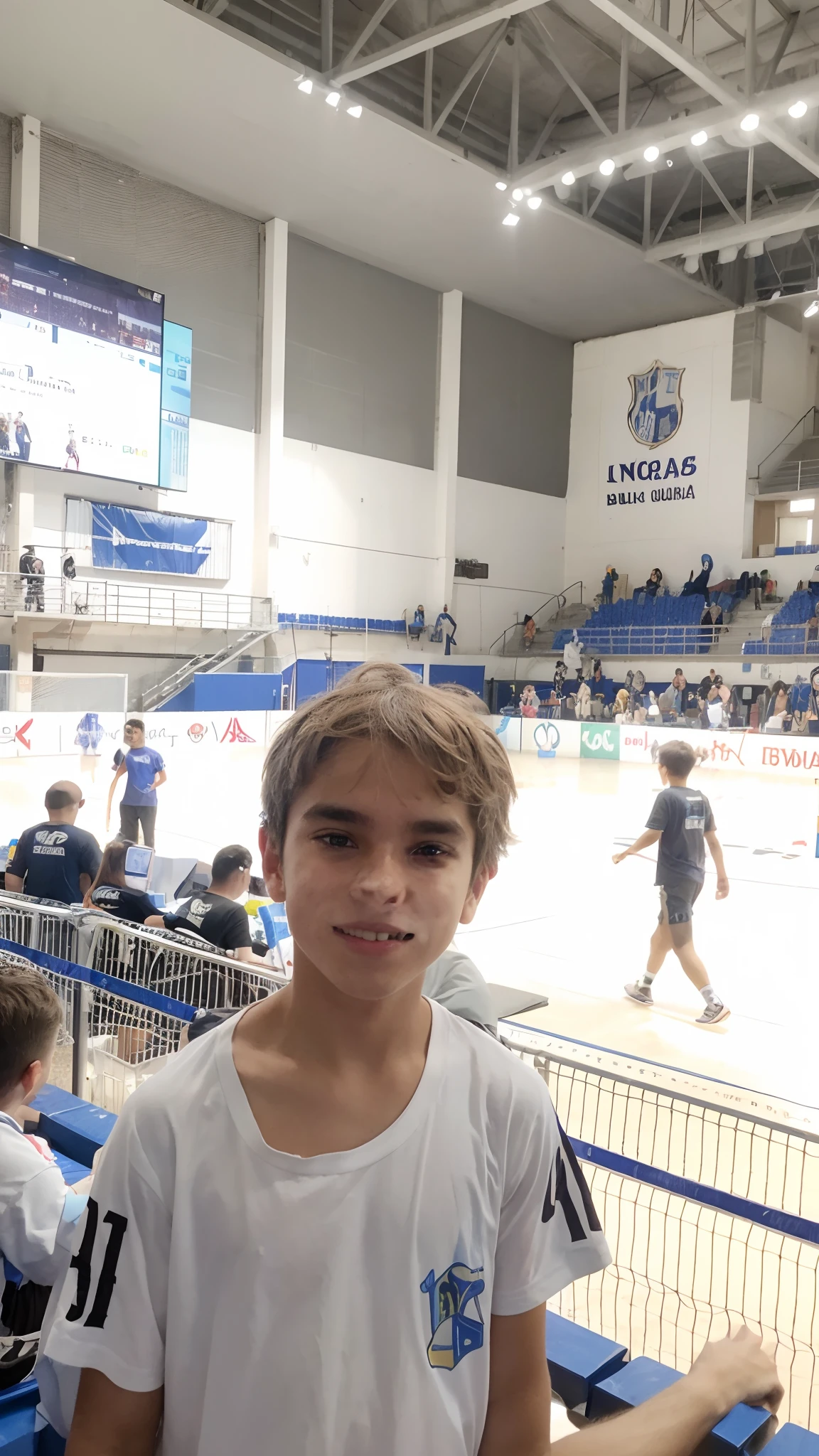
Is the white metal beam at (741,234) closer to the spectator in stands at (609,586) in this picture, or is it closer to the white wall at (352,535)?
the white wall at (352,535)

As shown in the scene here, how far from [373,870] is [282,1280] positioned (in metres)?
0.41

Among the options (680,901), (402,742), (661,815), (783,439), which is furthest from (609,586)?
(402,742)

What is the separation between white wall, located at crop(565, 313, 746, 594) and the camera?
29.2 meters

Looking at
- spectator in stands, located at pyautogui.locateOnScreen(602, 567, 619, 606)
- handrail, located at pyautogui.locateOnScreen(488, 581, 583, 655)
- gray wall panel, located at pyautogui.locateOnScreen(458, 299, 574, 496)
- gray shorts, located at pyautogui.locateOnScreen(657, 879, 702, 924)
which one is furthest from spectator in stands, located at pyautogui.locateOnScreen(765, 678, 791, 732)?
gray shorts, located at pyautogui.locateOnScreen(657, 879, 702, 924)

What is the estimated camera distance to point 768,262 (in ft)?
96.5

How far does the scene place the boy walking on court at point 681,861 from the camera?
21.3 ft

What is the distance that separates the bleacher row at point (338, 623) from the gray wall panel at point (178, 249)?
188 inches

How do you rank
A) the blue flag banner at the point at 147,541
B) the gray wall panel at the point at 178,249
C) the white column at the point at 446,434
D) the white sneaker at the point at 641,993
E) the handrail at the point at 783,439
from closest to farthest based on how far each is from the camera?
the white sneaker at the point at 641,993 < the gray wall panel at the point at 178,249 < the blue flag banner at the point at 147,541 < the white column at the point at 446,434 < the handrail at the point at 783,439

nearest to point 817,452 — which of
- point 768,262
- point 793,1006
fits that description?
point 768,262

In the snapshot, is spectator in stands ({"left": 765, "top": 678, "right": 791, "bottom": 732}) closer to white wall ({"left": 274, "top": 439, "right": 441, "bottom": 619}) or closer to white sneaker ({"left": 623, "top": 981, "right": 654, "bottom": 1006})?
white wall ({"left": 274, "top": 439, "right": 441, "bottom": 619})

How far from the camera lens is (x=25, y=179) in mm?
19547

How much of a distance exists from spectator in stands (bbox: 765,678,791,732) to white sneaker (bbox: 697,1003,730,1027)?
16.1 meters

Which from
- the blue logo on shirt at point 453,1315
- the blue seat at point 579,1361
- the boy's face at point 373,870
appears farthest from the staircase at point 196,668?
the blue logo on shirt at point 453,1315

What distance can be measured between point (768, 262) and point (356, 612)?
15997mm
